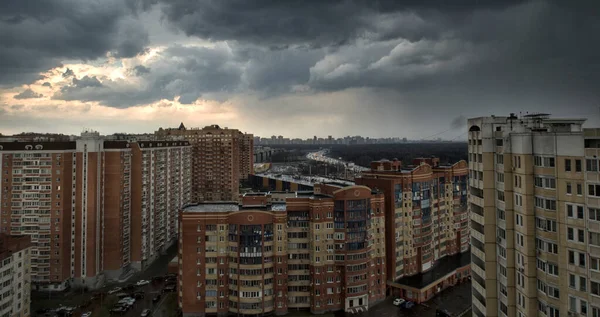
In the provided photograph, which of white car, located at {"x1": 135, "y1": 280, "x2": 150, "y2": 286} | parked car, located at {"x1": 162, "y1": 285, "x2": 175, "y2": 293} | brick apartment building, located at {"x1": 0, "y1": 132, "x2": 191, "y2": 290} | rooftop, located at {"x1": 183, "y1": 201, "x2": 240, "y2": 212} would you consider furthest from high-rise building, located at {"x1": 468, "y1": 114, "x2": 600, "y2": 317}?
brick apartment building, located at {"x1": 0, "y1": 132, "x2": 191, "y2": 290}

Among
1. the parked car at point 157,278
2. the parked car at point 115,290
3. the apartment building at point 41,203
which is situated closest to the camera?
the parked car at point 115,290

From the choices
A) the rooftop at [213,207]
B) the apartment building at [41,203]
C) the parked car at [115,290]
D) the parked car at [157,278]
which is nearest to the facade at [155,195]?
the parked car at [157,278]

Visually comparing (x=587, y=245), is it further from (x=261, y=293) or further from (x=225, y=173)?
(x=225, y=173)

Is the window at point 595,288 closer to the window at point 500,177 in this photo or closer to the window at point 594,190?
the window at point 594,190

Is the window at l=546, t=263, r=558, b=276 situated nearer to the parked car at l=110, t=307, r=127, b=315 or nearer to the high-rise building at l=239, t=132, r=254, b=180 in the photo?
the parked car at l=110, t=307, r=127, b=315

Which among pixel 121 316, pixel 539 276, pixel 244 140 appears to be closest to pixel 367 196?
pixel 539 276

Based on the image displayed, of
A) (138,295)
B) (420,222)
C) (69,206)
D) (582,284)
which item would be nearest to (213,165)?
(69,206)

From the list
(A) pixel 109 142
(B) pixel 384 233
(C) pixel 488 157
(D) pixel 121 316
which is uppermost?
(A) pixel 109 142
